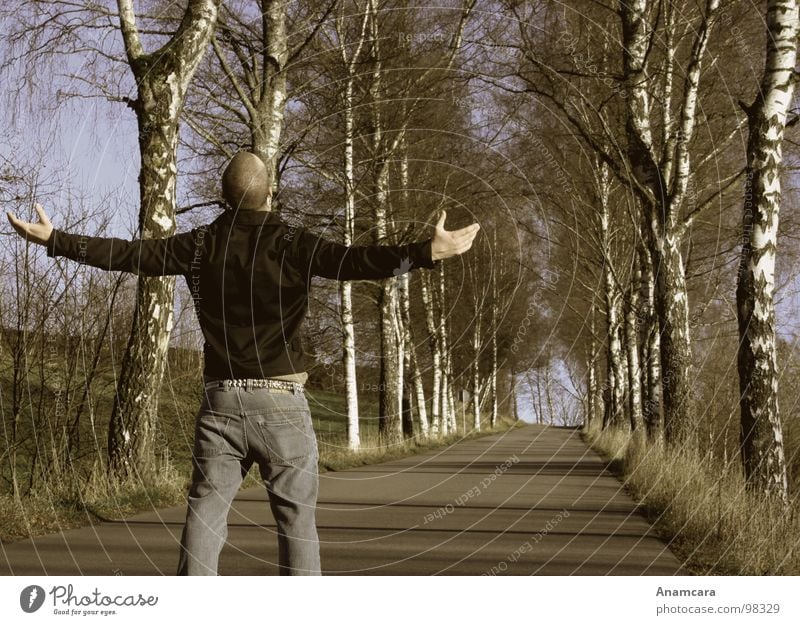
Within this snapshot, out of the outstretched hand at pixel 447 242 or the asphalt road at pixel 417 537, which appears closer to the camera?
the outstretched hand at pixel 447 242

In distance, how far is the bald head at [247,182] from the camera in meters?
4.73

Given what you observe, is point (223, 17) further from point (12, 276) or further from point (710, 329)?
point (710, 329)

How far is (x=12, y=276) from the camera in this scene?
10.3 meters

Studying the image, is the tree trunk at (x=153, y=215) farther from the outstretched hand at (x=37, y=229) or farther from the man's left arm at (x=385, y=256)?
the man's left arm at (x=385, y=256)

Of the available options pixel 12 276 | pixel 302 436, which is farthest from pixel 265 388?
pixel 12 276

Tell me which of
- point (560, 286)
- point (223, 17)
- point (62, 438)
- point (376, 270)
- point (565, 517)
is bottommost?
point (565, 517)

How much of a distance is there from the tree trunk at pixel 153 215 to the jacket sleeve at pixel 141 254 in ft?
24.4

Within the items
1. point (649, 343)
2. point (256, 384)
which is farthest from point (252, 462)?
point (649, 343)

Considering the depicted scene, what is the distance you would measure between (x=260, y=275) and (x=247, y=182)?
0.42 meters
